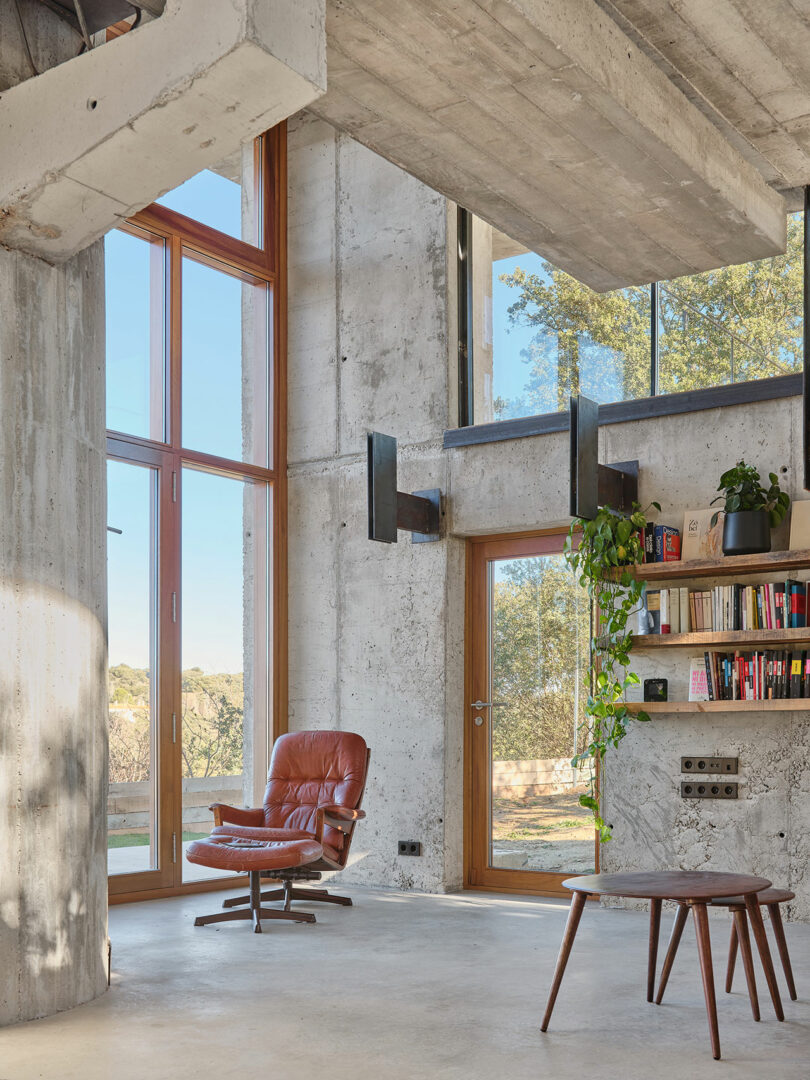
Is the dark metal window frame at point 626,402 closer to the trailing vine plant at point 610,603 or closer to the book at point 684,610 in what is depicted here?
the trailing vine plant at point 610,603

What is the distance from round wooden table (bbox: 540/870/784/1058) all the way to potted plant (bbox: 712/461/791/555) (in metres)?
2.34

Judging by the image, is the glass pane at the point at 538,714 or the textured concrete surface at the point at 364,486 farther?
the textured concrete surface at the point at 364,486

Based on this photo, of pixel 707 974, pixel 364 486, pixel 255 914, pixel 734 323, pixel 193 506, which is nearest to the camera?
pixel 707 974

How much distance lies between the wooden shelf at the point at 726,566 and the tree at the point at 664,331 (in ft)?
3.66

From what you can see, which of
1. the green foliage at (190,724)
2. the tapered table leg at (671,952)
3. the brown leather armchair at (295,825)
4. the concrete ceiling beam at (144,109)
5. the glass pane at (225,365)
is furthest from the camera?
the glass pane at (225,365)

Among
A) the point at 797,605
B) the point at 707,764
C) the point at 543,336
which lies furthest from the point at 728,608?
the point at 543,336

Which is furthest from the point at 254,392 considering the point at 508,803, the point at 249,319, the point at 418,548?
the point at 508,803

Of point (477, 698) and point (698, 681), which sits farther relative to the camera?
point (477, 698)

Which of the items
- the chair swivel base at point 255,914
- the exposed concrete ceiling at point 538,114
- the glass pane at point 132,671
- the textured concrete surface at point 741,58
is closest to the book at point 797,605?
the exposed concrete ceiling at point 538,114

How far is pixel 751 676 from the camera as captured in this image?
6.10 meters

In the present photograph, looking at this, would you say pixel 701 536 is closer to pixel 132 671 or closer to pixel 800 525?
pixel 800 525

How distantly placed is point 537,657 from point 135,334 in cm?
325

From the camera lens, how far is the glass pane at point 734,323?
21.3 ft

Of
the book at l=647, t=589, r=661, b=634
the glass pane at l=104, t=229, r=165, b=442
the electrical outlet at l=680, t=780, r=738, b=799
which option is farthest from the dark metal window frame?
the glass pane at l=104, t=229, r=165, b=442
